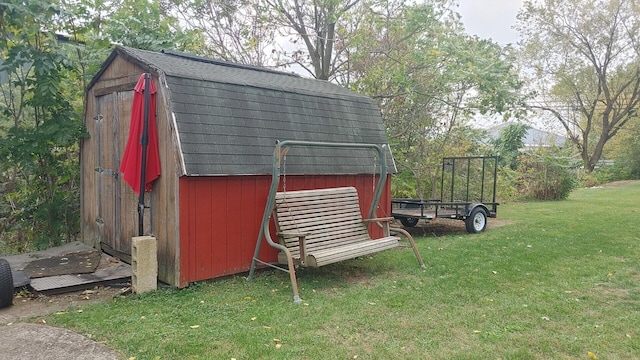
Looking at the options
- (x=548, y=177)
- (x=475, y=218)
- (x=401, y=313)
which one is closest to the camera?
(x=401, y=313)

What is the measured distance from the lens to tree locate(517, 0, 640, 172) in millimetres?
27219

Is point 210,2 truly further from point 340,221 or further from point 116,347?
point 116,347

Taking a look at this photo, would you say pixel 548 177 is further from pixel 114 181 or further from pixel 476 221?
pixel 114 181

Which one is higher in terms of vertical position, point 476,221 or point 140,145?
point 140,145

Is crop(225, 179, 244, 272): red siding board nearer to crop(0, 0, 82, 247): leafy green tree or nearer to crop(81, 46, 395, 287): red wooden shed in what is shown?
crop(81, 46, 395, 287): red wooden shed

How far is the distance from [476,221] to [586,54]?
82.7 feet

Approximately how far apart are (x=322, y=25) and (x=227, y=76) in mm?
6129

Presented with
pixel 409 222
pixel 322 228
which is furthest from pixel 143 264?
pixel 409 222

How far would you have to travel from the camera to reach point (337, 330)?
3.94 meters

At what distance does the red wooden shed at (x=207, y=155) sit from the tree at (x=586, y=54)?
1040 inches

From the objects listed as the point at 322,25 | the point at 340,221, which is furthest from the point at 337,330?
the point at 322,25

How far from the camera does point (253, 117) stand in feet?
19.2

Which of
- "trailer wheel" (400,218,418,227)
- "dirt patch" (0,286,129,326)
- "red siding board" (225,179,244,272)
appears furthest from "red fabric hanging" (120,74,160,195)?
"trailer wheel" (400,218,418,227)

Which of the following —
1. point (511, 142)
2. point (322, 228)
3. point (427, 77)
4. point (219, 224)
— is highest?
point (427, 77)
